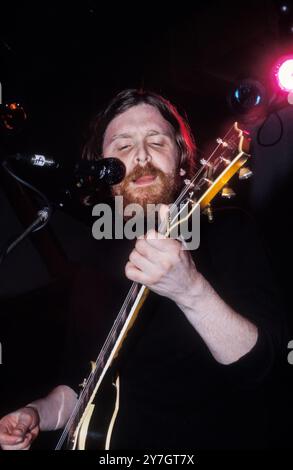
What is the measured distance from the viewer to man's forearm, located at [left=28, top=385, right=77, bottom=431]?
184cm

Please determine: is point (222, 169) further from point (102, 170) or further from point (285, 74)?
point (285, 74)

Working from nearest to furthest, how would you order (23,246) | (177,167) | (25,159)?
(25,159)
(177,167)
(23,246)

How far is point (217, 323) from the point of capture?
1.23m

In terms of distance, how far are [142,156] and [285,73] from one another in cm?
172

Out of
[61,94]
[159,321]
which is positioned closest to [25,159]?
[159,321]

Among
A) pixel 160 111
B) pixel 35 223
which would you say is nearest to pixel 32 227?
pixel 35 223

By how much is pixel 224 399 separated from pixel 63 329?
2387 mm

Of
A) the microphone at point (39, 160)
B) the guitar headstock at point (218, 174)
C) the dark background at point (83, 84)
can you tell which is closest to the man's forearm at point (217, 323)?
the guitar headstock at point (218, 174)

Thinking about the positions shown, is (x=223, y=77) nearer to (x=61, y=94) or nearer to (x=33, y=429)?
(x=61, y=94)

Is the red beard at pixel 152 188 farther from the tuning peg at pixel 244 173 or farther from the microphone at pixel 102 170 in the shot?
the tuning peg at pixel 244 173

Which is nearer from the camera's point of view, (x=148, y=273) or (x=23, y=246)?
(x=148, y=273)

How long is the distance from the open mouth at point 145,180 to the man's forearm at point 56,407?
1.21m

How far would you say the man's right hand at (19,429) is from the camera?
1.65 metres

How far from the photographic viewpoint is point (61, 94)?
3.43 metres
